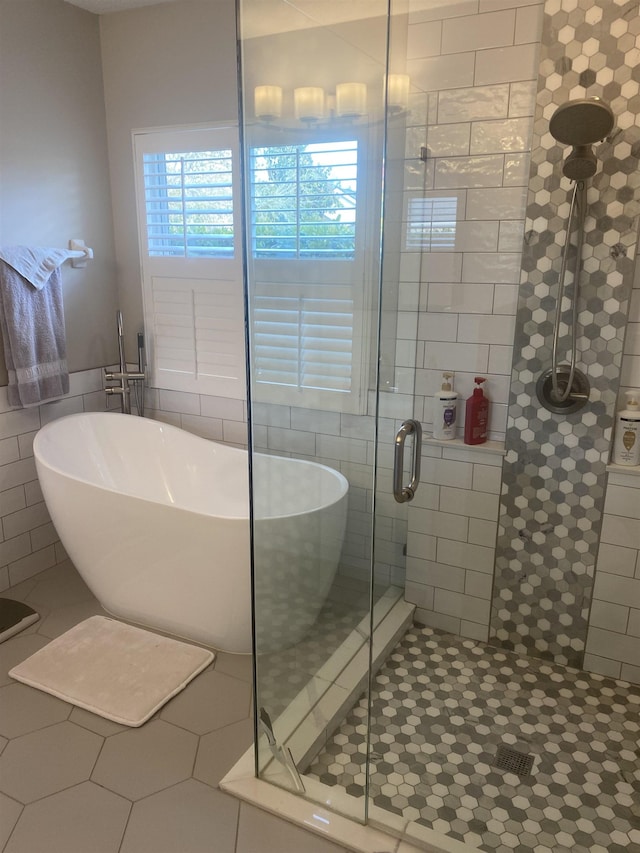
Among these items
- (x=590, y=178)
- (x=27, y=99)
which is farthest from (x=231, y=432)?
(x=590, y=178)

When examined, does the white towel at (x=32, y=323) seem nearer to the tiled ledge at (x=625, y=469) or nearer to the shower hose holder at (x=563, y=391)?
the shower hose holder at (x=563, y=391)

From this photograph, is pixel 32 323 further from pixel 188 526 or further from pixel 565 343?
pixel 565 343

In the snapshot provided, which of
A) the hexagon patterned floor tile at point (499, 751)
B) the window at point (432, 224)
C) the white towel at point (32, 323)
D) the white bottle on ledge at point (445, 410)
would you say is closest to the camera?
the hexagon patterned floor tile at point (499, 751)

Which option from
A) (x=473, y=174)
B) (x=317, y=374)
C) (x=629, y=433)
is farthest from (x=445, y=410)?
(x=473, y=174)

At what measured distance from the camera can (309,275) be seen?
2.28 meters

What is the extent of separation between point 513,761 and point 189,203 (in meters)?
2.83

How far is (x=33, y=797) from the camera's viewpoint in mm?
2014

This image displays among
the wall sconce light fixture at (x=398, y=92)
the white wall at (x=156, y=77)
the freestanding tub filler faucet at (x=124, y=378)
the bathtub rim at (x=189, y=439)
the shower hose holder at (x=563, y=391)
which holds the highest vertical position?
the white wall at (x=156, y=77)

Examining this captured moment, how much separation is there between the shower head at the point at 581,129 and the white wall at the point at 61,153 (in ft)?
7.70

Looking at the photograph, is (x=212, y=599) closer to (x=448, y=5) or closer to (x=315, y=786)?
(x=315, y=786)

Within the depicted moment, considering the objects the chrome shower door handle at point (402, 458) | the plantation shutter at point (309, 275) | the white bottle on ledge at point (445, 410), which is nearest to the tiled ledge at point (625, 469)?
the white bottle on ledge at point (445, 410)

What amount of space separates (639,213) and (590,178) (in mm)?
203

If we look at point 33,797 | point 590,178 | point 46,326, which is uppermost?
point 590,178

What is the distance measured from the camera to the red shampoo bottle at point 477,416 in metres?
2.58
